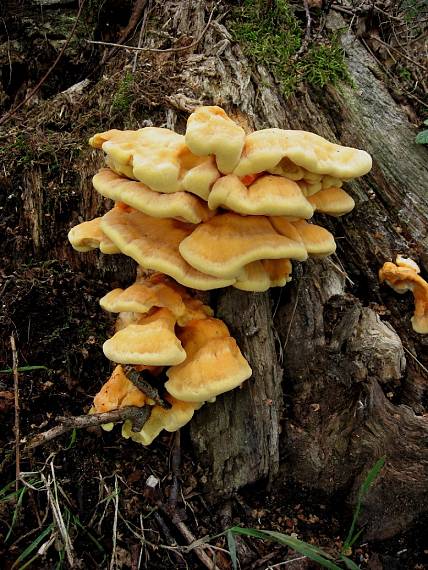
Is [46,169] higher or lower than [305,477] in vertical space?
higher

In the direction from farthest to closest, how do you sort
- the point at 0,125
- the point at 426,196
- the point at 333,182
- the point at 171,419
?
the point at 0,125 → the point at 426,196 → the point at 171,419 → the point at 333,182

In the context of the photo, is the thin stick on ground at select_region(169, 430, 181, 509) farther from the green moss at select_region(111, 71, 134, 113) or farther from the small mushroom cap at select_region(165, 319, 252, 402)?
the green moss at select_region(111, 71, 134, 113)

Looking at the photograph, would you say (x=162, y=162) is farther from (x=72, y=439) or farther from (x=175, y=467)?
(x=175, y=467)

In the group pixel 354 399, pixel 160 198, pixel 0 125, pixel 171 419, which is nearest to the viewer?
pixel 160 198

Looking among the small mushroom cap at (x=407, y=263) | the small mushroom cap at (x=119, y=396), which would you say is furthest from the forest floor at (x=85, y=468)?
the small mushroom cap at (x=407, y=263)

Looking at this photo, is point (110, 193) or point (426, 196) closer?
point (110, 193)

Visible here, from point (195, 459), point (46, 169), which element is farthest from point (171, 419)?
point (46, 169)

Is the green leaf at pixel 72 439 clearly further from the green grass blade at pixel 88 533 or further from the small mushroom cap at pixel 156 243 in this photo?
the small mushroom cap at pixel 156 243

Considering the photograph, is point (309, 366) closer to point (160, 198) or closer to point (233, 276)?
point (233, 276)

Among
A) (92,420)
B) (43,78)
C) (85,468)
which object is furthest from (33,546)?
(43,78)
